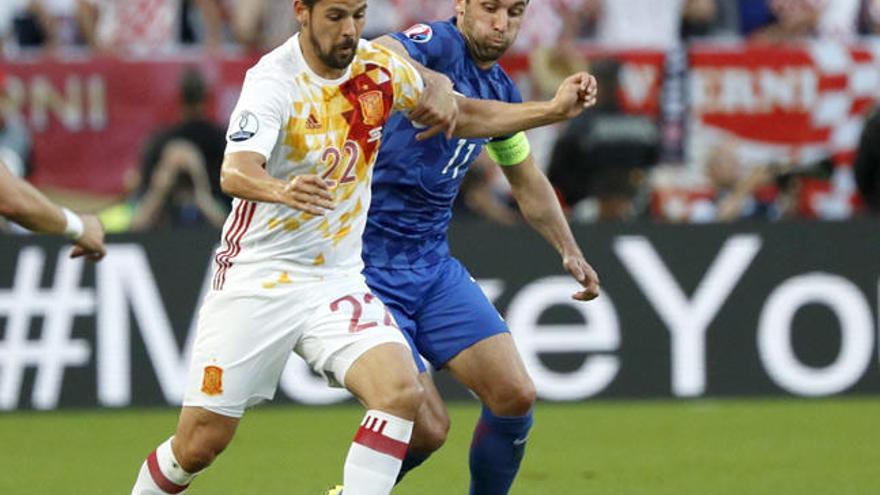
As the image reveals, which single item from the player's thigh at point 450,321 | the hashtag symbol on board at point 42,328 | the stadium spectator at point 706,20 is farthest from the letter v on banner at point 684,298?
the player's thigh at point 450,321

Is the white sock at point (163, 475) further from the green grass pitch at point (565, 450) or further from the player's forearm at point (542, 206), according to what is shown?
the green grass pitch at point (565, 450)

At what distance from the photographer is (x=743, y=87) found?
1497cm

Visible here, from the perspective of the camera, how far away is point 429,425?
24.7ft

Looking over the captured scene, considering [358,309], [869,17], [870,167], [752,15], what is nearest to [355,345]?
[358,309]

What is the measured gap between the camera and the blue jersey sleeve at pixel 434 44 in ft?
24.6

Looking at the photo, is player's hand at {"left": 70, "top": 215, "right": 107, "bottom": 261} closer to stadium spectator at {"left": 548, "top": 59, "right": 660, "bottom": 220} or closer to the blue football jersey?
the blue football jersey

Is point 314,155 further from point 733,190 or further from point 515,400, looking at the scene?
point 733,190

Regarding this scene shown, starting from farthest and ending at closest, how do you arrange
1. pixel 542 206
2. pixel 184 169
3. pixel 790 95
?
pixel 790 95, pixel 184 169, pixel 542 206

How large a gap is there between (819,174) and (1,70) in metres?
6.43

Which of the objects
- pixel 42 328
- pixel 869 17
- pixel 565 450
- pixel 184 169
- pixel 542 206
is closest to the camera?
pixel 542 206

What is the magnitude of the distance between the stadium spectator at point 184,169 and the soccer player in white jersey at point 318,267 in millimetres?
6492

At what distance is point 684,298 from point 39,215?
6.44 metres

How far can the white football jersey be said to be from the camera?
658cm

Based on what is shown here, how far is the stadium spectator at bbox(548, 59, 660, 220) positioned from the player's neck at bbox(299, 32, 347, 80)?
6.68 m
